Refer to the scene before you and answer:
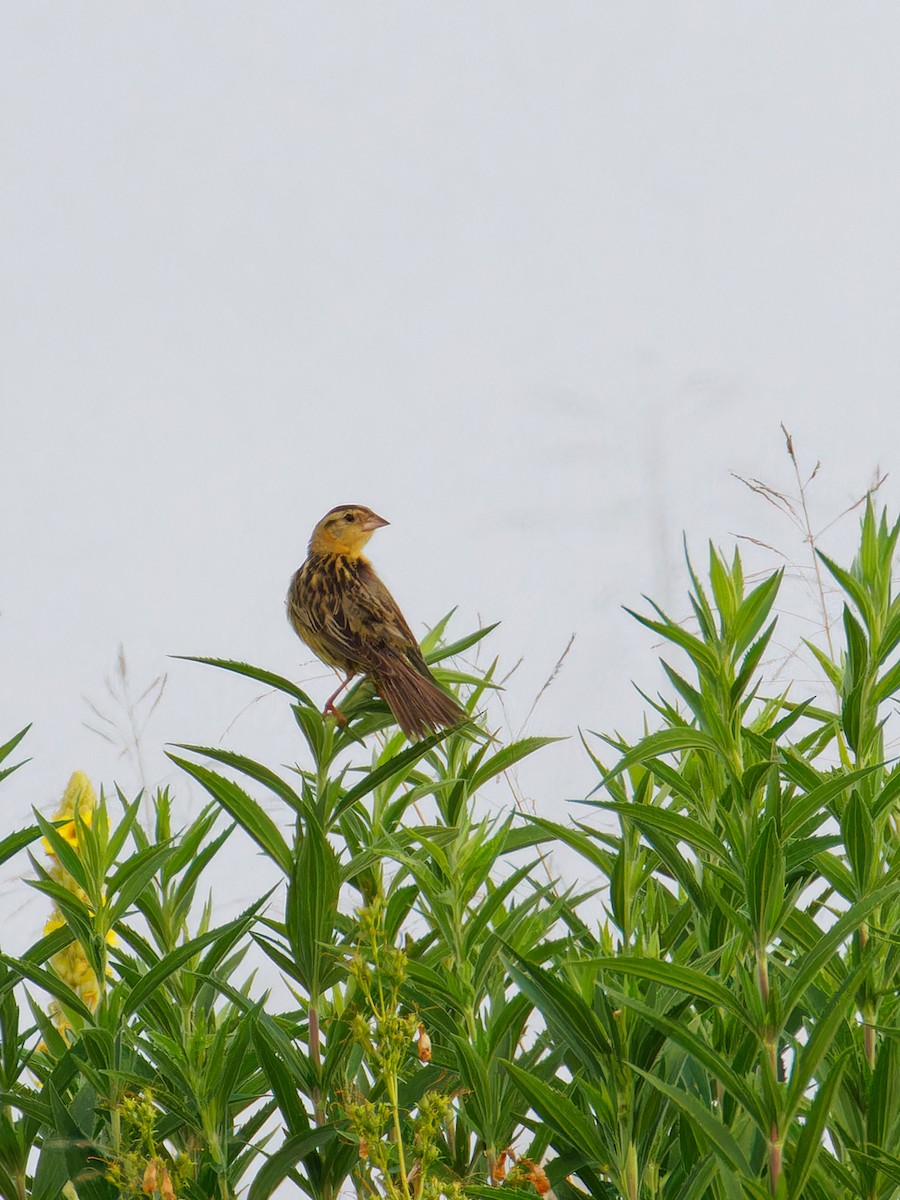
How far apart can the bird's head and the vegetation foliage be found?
0.91ft

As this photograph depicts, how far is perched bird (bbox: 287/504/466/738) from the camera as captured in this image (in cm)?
81

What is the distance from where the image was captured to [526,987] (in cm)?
64

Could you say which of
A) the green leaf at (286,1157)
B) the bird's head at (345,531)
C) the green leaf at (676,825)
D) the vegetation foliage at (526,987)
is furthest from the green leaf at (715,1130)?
the bird's head at (345,531)

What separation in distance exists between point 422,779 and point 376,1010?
311 millimetres

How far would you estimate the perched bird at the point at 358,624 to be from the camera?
812 millimetres

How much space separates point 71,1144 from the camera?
2.50 feet

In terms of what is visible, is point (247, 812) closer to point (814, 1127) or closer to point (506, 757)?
point (506, 757)

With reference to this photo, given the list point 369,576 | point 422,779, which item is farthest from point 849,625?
point 369,576

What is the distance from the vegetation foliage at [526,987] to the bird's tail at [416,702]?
0.06 ft

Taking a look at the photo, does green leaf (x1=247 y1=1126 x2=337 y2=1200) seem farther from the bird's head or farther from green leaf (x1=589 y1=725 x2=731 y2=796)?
the bird's head

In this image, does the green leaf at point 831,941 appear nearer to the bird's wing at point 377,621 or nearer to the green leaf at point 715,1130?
the green leaf at point 715,1130

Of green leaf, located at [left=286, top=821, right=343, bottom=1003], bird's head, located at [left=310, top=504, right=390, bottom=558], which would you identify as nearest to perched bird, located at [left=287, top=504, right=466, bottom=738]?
bird's head, located at [left=310, top=504, right=390, bottom=558]

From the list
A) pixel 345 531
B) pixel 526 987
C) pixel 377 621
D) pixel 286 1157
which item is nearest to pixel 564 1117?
pixel 526 987

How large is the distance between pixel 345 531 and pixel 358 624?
22 cm
